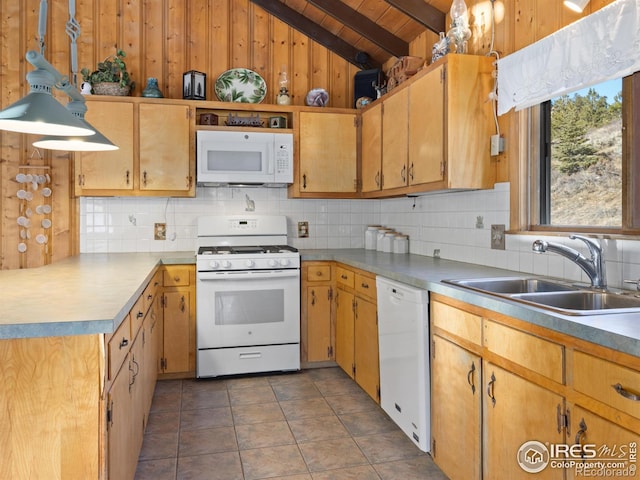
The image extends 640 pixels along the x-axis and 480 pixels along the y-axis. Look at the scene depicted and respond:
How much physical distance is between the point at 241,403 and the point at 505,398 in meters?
1.92

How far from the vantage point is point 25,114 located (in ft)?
5.09

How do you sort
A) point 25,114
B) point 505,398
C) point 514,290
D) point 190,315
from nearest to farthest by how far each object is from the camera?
point 25,114
point 505,398
point 514,290
point 190,315

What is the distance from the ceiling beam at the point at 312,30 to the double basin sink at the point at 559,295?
2714mm

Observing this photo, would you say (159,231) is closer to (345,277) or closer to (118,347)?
(345,277)

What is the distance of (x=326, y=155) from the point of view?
4043 mm

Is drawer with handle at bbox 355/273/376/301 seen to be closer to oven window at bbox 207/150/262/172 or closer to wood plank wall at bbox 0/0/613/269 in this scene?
oven window at bbox 207/150/262/172

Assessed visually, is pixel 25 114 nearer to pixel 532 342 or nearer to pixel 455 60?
pixel 532 342

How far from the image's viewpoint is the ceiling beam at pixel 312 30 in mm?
4204

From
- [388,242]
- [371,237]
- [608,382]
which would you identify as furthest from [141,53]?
[608,382]

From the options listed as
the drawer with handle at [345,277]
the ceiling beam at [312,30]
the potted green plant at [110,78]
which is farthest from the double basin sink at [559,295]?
the potted green plant at [110,78]

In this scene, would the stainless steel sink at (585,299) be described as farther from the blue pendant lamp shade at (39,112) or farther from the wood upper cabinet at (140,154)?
the wood upper cabinet at (140,154)

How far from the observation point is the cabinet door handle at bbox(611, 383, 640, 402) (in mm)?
1210

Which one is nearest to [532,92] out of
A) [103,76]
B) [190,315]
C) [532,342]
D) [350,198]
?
[532,342]

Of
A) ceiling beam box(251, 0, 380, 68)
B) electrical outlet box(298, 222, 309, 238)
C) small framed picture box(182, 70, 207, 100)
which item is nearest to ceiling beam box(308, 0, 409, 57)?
ceiling beam box(251, 0, 380, 68)
